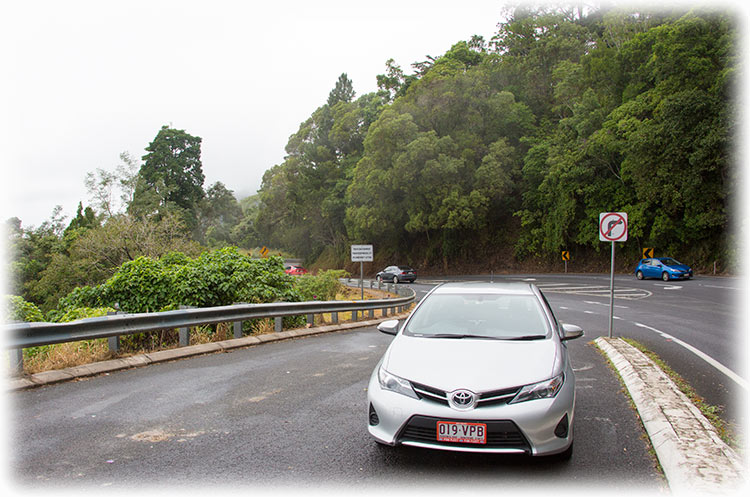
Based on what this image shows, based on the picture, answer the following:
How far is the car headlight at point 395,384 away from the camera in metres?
4.18

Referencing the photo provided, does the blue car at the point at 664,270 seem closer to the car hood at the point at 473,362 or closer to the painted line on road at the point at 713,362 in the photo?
the painted line on road at the point at 713,362

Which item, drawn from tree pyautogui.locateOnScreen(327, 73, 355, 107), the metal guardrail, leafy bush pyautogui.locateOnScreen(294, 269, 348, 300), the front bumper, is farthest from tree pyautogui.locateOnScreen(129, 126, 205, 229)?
the front bumper

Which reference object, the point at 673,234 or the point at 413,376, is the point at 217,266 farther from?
the point at 673,234

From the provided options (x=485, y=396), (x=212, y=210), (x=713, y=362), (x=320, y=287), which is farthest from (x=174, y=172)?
(x=485, y=396)

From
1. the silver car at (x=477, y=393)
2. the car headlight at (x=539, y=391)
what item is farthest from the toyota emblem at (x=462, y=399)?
the car headlight at (x=539, y=391)

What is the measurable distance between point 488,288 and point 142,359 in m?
5.41

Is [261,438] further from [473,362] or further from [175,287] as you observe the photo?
[175,287]

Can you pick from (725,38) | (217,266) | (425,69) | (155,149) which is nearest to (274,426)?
(217,266)

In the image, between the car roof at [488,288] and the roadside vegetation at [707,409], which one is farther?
the car roof at [488,288]

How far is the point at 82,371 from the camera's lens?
7.14 m

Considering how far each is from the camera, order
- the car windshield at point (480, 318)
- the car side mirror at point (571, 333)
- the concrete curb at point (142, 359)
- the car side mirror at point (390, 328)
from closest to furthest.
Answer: the car windshield at point (480, 318)
the car side mirror at point (571, 333)
the car side mirror at point (390, 328)
the concrete curb at point (142, 359)

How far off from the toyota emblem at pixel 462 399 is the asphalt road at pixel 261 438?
528mm

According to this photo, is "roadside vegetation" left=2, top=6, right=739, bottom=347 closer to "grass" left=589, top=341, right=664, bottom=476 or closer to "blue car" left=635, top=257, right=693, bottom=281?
"blue car" left=635, top=257, right=693, bottom=281

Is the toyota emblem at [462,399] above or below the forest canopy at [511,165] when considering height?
below
